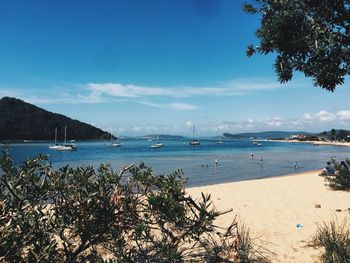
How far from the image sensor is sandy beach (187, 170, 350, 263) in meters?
7.75

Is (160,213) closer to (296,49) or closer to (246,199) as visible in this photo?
(296,49)

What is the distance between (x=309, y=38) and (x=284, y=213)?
7792 millimetres

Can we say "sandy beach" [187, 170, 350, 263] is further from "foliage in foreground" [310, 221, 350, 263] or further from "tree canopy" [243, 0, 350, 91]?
"tree canopy" [243, 0, 350, 91]

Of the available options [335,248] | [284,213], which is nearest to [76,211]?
[335,248]

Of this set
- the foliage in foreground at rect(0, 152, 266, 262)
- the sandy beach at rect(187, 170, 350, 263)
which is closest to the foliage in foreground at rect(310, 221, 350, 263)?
the sandy beach at rect(187, 170, 350, 263)

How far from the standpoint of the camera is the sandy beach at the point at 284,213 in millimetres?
7746

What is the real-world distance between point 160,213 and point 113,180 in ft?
2.55

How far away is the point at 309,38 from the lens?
597 centimetres

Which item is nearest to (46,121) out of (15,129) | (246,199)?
(15,129)

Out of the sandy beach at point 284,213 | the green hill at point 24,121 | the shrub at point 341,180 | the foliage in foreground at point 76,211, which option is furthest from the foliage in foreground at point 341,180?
the green hill at point 24,121

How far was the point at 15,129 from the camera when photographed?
165625mm

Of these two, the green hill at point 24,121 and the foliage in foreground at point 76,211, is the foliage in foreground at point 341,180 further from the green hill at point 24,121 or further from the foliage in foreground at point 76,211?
the green hill at point 24,121

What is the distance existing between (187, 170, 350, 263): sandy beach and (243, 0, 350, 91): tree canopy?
3.68 m

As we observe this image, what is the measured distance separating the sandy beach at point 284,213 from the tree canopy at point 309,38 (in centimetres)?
368
